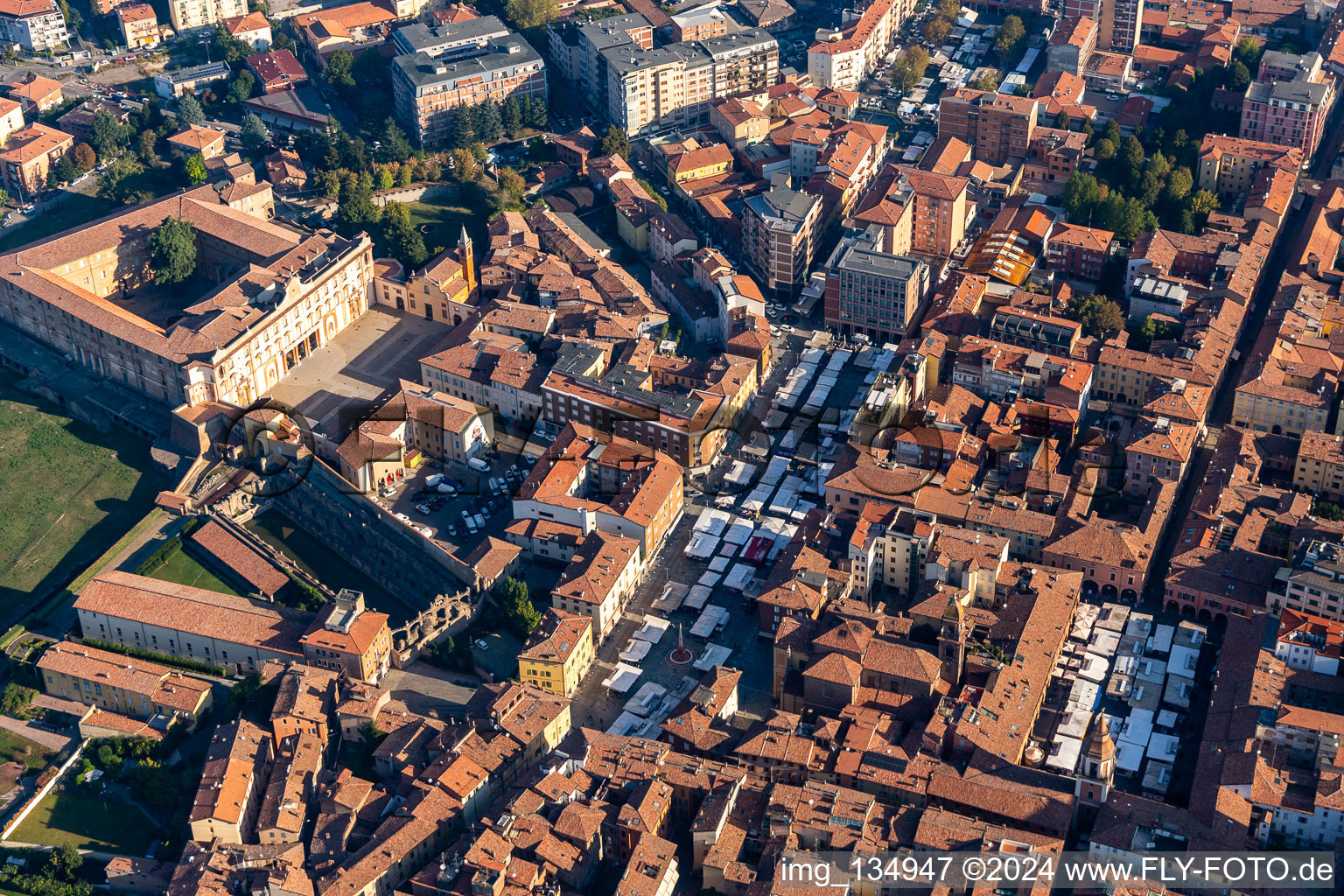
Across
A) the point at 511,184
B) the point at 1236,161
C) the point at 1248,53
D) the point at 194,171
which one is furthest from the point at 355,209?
the point at 1248,53

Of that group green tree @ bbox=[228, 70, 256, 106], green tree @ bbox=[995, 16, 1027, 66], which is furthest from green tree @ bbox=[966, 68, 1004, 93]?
green tree @ bbox=[228, 70, 256, 106]

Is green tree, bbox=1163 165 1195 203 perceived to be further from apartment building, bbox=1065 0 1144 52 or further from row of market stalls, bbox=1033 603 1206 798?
row of market stalls, bbox=1033 603 1206 798

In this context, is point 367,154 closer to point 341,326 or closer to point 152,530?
point 341,326

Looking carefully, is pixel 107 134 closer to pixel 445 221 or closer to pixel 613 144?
pixel 445 221

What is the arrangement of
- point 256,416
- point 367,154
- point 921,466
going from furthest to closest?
1. point 367,154
2. point 256,416
3. point 921,466

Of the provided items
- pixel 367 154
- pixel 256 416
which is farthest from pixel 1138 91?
pixel 256 416

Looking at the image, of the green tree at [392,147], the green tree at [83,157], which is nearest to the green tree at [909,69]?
the green tree at [392,147]

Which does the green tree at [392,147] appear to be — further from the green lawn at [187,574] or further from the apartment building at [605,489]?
the green lawn at [187,574]
